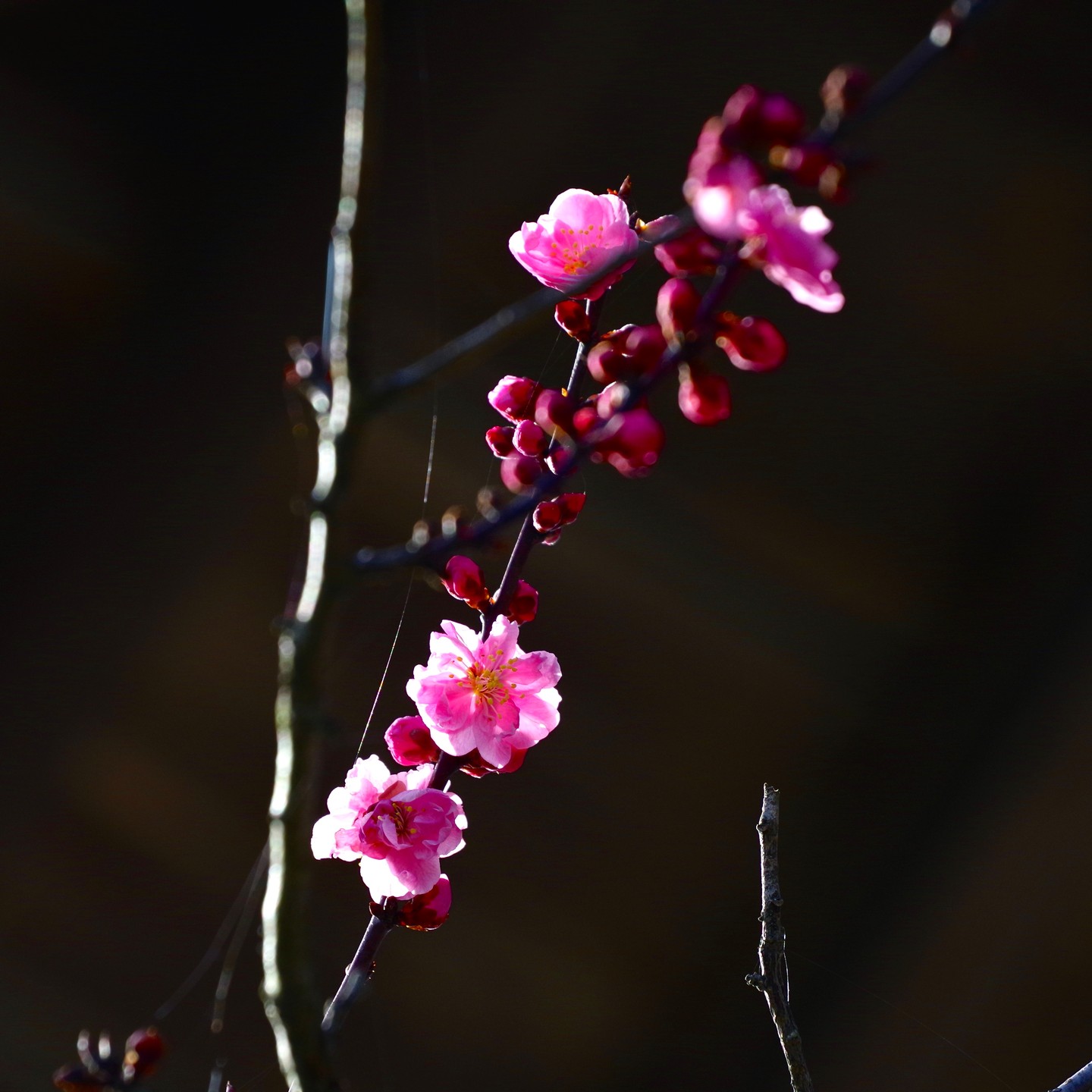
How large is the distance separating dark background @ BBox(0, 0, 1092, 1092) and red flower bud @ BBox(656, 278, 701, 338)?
1.13 metres

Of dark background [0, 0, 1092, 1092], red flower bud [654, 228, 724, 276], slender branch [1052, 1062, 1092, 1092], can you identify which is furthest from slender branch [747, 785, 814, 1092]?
dark background [0, 0, 1092, 1092]

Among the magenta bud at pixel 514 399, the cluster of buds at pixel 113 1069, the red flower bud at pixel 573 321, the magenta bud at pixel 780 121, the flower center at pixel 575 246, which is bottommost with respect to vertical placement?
the cluster of buds at pixel 113 1069

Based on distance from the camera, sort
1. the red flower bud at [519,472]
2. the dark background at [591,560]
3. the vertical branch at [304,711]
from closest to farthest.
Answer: the vertical branch at [304,711] < the red flower bud at [519,472] < the dark background at [591,560]

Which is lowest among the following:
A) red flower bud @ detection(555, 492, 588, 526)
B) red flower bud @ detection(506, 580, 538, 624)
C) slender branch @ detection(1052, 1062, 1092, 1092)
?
slender branch @ detection(1052, 1062, 1092, 1092)

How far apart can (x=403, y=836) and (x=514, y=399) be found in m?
0.20

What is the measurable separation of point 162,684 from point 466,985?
663mm

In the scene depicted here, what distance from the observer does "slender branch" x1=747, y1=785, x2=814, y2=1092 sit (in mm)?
372

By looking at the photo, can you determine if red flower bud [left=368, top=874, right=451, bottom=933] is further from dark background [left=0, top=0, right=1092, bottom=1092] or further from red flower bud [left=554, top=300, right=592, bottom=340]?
dark background [left=0, top=0, right=1092, bottom=1092]

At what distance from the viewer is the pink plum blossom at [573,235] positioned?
42 cm

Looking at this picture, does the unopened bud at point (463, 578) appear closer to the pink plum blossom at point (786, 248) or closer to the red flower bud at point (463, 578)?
the red flower bud at point (463, 578)

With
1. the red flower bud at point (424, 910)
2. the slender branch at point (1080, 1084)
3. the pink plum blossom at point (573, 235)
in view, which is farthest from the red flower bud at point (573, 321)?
the slender branch at point (1080, 1084)

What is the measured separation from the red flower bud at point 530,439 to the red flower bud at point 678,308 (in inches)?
4.9

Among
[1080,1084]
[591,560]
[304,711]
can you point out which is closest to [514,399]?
[304,711]

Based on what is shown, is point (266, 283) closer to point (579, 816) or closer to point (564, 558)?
point (564, 558)
